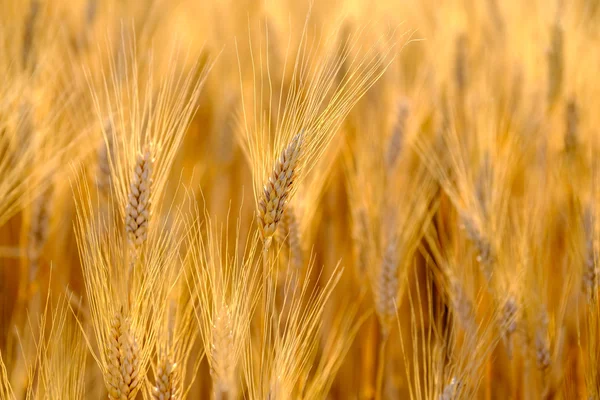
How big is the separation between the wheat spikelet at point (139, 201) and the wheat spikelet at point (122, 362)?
0.13 meters

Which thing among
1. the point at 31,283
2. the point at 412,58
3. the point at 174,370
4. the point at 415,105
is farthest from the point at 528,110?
the point at 31,283

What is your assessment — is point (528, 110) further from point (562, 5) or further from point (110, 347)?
point (110, 347)

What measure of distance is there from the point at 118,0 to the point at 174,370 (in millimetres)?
1504

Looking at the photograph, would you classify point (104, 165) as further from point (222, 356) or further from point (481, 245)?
point (481, 245)

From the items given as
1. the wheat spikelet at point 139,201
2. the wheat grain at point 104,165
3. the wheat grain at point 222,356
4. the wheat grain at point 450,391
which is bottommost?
the wheat grain at point 450,391

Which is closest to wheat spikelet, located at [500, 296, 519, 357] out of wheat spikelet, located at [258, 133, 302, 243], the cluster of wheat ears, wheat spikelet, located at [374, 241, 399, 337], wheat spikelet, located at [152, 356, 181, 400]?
the cluster of wheat ears

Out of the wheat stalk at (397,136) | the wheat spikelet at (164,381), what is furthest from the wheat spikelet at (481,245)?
the wheat spikelet at (164,381)

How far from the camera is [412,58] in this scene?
2.34 meters

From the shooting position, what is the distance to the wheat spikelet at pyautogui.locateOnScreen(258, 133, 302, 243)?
940mm

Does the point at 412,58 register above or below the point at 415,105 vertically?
above

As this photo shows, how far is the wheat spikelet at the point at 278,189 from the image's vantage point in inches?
37.0

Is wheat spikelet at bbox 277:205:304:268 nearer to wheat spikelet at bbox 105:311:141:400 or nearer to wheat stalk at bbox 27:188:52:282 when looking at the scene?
wheat spikelet at bbox 105:311:141:400

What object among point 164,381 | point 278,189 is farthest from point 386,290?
point 164,381

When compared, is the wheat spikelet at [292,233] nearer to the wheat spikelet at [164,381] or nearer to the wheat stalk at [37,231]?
the wheat spikelet at [164,381]
